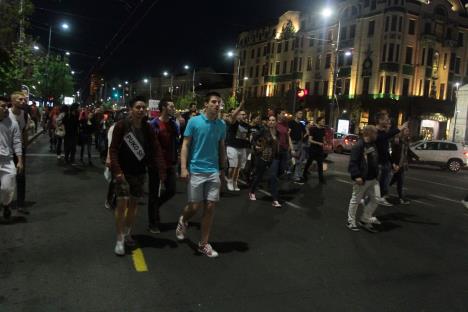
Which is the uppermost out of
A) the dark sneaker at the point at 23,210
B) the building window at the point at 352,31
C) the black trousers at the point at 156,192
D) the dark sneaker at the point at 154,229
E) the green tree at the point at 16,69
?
the building window at the point at 352,31

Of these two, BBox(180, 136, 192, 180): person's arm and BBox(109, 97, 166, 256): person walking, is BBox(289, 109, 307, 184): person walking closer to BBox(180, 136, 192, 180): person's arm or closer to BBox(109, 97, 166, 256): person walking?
BBox(180, 136, 192, 180): person's arm

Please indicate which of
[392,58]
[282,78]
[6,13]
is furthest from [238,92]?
[6,13]

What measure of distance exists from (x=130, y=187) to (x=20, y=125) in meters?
2.85

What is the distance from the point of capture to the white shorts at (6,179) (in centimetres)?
617

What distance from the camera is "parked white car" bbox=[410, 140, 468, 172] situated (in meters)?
22.9

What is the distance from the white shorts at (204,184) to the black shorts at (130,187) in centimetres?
58

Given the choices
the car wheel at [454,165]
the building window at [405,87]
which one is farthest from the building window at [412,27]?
the car wheel at [454,165]

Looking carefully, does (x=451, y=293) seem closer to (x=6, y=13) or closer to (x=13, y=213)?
(x=13, y=213)

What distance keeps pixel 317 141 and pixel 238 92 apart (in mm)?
61831

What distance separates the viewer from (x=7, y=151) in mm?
6238

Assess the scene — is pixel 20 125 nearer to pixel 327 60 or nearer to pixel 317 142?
pixel 317 142

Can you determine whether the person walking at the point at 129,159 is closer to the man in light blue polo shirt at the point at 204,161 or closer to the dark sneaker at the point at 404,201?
the man in light blue polo shirt at the point at 204,161

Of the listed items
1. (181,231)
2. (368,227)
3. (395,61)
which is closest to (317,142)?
(368,227)

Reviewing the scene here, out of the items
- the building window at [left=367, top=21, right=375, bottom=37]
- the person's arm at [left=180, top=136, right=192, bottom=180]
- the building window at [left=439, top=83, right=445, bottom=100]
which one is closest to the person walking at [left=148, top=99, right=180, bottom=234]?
the person's arm at [left=180, top=136, right=192, bottom=180]
